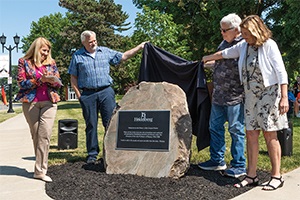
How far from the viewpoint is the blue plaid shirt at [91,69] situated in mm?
5762

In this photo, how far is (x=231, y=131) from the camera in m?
4.78

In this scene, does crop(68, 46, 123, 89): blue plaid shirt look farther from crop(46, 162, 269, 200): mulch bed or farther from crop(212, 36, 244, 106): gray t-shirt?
crop(212, 36, 244, 106): gray t-shirt

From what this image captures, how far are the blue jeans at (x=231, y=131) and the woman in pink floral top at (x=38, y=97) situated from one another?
7.38ft

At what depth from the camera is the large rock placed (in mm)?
4906

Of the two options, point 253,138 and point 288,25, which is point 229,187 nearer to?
point 253,138

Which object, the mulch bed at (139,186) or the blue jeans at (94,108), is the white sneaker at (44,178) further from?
the blue jeans at (94,108)

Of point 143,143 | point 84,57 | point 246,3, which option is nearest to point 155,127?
point 143,143

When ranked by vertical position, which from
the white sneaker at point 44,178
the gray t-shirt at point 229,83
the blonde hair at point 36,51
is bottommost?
the white sneaker at point 44,178

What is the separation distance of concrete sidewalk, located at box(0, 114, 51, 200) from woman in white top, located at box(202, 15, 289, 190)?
2.57 m

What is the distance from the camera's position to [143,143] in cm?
520

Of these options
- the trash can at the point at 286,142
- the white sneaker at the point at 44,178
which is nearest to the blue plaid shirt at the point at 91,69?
the white sneaker at the point at 44,178

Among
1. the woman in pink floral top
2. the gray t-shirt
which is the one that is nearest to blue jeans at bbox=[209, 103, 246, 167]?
the gray t-shirt

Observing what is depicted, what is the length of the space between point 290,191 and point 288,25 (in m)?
12.5

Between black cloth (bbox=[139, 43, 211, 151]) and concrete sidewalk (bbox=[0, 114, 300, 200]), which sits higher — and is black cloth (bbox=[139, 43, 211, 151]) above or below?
above
